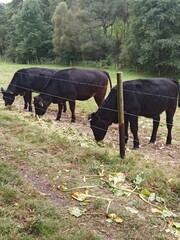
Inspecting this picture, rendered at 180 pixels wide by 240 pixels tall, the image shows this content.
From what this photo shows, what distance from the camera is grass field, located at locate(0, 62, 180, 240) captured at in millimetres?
4277

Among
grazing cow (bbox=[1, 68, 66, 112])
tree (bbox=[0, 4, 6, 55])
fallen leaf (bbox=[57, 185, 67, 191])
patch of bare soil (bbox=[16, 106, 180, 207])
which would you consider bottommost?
patch of bare soil (bbox=[16, 106, 180, 207])

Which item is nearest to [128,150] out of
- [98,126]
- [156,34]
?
[98,126]

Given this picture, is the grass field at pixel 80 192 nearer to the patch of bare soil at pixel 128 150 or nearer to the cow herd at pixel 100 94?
the patch of bare soil at pixel 128 150

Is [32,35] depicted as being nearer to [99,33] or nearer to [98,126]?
[99,33]

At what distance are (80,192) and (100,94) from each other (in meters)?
7.98

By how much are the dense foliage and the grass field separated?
32.1 m

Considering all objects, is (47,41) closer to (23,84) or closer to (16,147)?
(23,84)

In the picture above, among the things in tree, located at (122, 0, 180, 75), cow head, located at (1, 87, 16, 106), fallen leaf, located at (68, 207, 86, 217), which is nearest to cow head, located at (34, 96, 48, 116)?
cow head, located at (1, 87, 16, 106)

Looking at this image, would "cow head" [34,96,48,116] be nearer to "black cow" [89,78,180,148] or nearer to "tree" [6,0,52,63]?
"black cow" [89,78,180,148]

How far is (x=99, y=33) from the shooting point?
50750 mm

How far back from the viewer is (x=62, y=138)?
7496 mm

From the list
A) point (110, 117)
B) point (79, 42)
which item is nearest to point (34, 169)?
point (110, 117)

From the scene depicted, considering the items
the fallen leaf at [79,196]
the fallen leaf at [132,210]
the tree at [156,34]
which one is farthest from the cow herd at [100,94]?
the tree at [156,34]

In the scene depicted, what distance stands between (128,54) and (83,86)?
32.4 m
